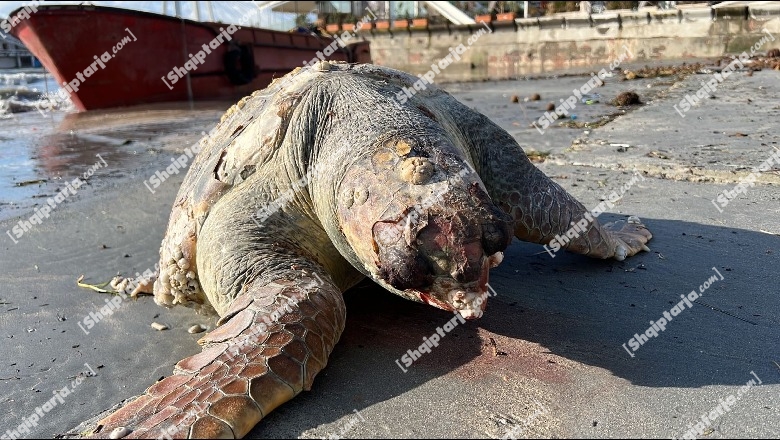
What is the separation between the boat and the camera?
14719mm

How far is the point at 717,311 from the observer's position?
9.02 ft

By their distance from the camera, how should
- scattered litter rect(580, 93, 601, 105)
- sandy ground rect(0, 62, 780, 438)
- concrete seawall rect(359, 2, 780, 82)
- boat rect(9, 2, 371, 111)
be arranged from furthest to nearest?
1. concrete seawall rect(359, 2, 780, 82)
2. boat rect(9, 2, 371, 111)
3. scattered litter rect(580, 93, 601, 105)
4. sandy ground rect(0, 62, 780, 438)

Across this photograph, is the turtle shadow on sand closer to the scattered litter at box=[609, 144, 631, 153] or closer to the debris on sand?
the scattered litter at box=[609, 144, 631, 153]

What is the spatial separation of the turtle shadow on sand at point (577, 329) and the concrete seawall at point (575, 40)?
686 inches

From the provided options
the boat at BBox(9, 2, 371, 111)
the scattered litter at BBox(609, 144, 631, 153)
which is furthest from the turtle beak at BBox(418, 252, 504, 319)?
the boat at BBox(9, 2, 371, 111)

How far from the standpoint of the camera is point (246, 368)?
79.1 inches

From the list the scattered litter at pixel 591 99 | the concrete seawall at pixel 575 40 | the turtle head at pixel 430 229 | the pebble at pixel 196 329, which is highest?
the concrete seawall at pixel 575 40

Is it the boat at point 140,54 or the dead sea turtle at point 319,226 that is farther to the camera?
the boat at point 140,54

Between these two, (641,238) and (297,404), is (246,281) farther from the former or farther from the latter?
(641,238)

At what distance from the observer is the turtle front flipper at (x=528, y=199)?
3.23m

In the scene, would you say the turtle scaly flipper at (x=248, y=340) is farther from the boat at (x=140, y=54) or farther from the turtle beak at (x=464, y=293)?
the boat at (x=140, y=54)

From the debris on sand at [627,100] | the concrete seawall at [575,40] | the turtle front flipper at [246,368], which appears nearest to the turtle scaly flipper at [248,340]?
the turtle front flipper at [246,368]

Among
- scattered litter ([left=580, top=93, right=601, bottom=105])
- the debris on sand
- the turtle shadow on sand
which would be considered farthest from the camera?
scattered litter ([left=580, top=93, right=601, bottom=105])

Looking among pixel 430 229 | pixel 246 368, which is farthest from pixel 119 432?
pixel 430 229
